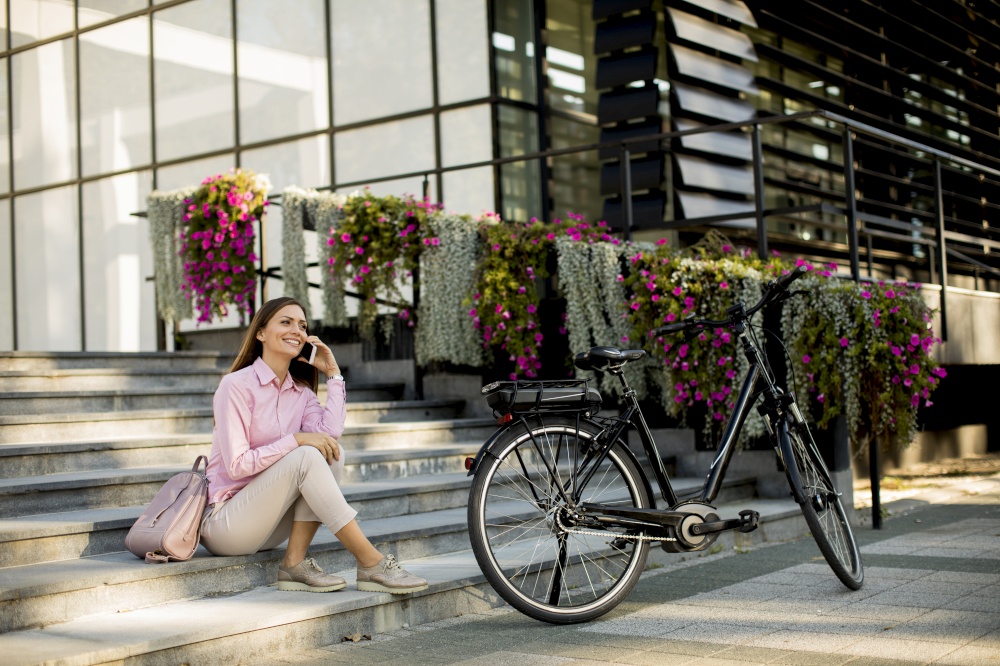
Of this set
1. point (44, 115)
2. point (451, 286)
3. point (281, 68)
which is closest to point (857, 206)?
point (451, 286)

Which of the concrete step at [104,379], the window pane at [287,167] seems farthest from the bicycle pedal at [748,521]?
the window pane at [287,167]

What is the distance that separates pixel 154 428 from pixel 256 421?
205cm

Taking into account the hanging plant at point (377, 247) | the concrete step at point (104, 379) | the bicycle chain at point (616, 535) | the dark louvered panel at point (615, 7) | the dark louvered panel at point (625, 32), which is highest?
the dark louvered panel at point (615, 7)

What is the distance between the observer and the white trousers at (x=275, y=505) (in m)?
3.61

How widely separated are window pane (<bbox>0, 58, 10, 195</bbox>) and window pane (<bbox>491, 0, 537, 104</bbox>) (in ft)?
23.7

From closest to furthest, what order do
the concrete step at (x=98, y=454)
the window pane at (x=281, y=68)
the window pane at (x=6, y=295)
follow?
the concrete step at (x=98, y=454) < the window pane at (x=281, y=68) < the window pane at (x=6, y=295)

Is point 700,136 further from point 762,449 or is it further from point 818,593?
point 818,593

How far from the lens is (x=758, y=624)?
12.2ft

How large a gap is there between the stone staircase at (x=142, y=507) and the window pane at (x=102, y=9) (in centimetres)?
659

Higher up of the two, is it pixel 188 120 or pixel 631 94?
pixel 188 120

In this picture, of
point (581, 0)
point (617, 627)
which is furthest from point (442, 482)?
point (581, 0)

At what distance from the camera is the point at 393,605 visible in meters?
3.76

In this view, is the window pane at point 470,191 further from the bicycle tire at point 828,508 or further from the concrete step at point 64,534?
the concrete step at point 64,534

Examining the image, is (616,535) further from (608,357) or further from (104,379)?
(104,379)
